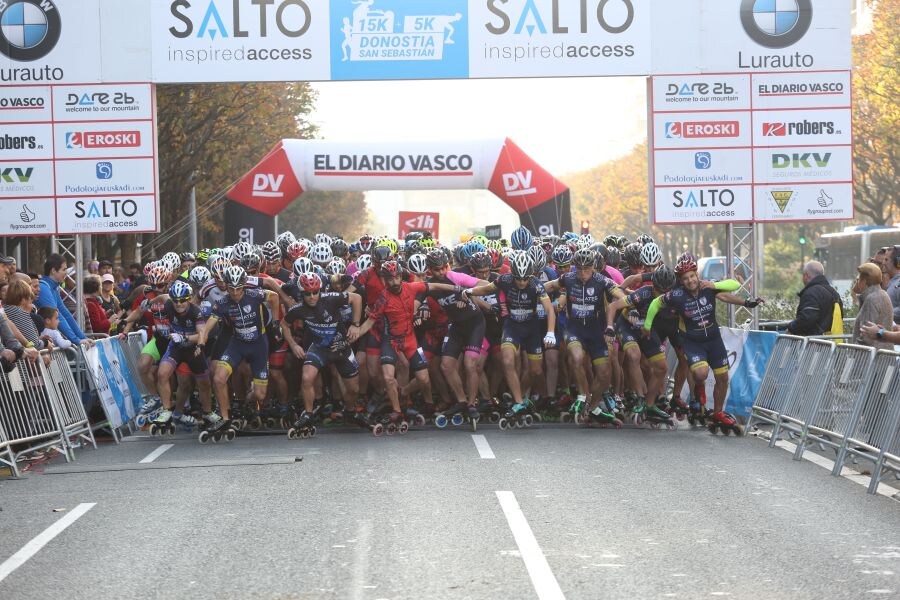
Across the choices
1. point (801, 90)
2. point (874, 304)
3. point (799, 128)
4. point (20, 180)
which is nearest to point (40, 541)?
point (874, 304)

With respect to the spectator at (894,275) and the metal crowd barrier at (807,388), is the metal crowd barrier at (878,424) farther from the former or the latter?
the spectator at (894,275)

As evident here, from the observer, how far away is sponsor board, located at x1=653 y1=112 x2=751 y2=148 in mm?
19688

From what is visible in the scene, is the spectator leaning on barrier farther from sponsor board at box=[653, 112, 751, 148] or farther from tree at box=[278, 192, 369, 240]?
tree at box=[278, 192, 369, 240]

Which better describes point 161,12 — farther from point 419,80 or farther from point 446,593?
point 446,593

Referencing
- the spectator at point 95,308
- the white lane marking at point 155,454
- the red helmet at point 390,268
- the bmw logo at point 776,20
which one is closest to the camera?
the white lane marking at point 155,454

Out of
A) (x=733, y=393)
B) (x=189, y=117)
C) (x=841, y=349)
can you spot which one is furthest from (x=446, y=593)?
(x=189, y=117)

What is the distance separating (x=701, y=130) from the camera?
1969cm

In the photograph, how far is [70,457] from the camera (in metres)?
13.5

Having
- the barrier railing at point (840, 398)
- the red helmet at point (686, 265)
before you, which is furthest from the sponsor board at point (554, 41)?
the barrier railing at point (840, 398)

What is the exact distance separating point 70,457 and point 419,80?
28.7ft

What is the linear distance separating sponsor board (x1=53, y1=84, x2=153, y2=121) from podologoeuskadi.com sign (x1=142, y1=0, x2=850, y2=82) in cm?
48

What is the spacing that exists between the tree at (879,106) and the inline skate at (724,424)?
3107 centimetres

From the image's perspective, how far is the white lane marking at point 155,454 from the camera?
13230 millimetres

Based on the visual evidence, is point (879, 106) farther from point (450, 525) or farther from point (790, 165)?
point (450, 525)
